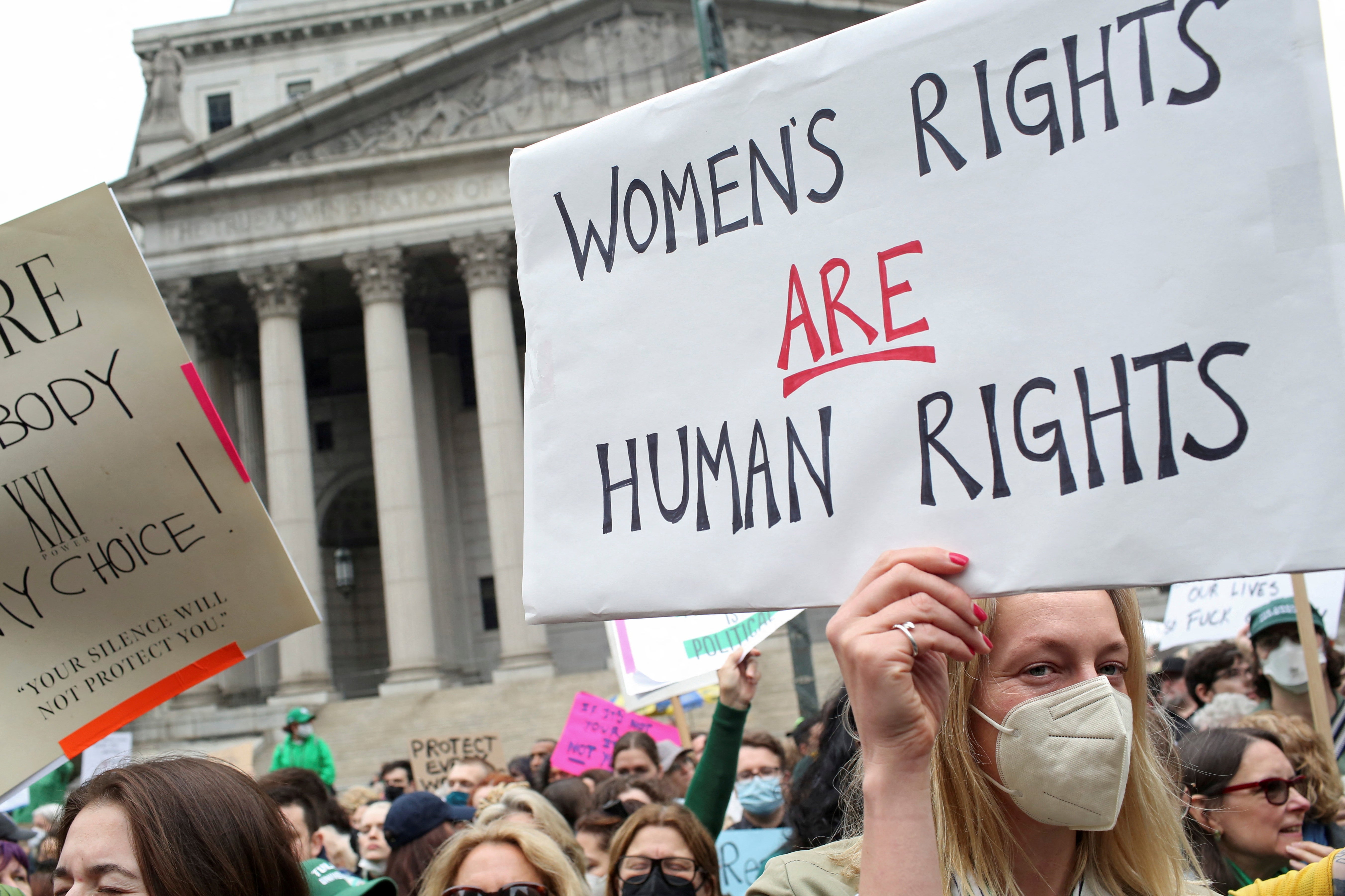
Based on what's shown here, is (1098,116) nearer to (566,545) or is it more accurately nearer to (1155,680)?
(566,545)

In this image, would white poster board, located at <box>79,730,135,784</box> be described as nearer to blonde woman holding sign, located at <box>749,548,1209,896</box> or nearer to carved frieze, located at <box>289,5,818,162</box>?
blonde woman holding sign, located at <box>749,548,1209,896</box>

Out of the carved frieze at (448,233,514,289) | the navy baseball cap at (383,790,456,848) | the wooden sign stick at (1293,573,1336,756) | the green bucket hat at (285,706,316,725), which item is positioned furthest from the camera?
the carved frieze at (448,233,514,289)

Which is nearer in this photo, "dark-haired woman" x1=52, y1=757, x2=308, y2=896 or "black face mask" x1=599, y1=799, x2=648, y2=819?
"dark-haired woman" x1=52, y1=757, x2=308, y2=896

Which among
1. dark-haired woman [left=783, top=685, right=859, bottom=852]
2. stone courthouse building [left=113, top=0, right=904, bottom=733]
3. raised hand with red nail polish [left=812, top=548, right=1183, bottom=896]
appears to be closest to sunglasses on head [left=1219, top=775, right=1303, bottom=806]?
dark-haired woman [left=783, top=685, right=859, bottom=852]

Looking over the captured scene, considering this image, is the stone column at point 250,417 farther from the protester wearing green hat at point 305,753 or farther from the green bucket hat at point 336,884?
the green bucket hat at point 336,884

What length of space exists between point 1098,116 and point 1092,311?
1.15 ft

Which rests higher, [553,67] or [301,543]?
[553,67]

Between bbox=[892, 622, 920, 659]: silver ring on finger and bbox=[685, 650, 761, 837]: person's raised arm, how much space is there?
7.39 ft

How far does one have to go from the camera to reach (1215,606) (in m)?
10.6

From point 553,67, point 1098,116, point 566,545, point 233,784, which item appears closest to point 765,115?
point 1098,116

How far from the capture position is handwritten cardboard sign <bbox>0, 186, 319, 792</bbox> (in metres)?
3.62

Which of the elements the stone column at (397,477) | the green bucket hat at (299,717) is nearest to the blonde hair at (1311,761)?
the green bucket hat at (299,717)

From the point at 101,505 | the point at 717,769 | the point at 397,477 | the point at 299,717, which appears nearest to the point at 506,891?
the point at 717,769

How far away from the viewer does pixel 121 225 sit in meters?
3.61
